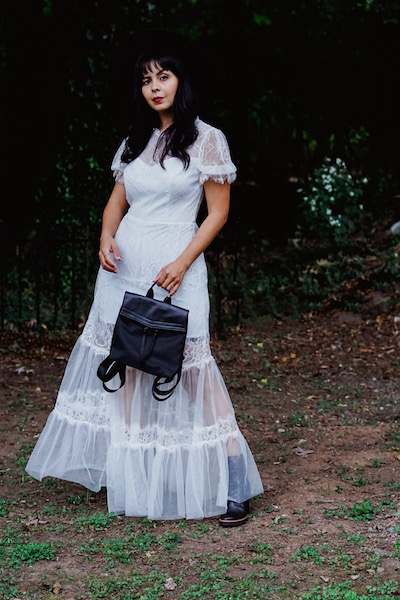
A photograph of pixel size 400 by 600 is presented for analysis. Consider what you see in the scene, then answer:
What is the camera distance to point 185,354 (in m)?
3.51

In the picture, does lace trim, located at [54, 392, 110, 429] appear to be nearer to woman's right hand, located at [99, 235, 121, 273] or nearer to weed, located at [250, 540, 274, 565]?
woman's right hand, located at [99, 235, 121, 273]

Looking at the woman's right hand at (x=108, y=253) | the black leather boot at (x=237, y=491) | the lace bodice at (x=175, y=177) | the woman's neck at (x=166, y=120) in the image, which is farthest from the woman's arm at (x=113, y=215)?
the black leather boot at (x=237, y=491)

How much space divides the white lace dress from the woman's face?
161 mm

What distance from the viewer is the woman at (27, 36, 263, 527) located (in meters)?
3.41

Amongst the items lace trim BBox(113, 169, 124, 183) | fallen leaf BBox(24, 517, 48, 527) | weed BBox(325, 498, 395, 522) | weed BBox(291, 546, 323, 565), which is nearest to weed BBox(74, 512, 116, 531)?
fallen leaf BBox(24, 517, 48, 527)

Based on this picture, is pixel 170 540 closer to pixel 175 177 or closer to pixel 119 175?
pixel 175 177

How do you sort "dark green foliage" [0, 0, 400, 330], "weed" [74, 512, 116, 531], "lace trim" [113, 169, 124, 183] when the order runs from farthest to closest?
"dark green foliage" [0, 0, 400, 330] < "lace trim" [113, 169, 124, 183] < "weed" [74, 512, 116, 531]

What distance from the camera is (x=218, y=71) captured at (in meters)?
10.2

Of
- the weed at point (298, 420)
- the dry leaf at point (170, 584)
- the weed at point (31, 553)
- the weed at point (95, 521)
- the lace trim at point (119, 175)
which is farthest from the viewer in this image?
the weed at point (298, 420)

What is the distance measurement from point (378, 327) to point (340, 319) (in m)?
0.49

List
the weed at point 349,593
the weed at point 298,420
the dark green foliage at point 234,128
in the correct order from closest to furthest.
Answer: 1. the weed at point 349,593
2. the weed at point 298,420
3. the dark green foliage at point 234,128

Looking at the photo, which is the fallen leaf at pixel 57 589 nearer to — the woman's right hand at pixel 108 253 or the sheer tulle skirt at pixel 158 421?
the sheer tulle skirt at pixel 158 421

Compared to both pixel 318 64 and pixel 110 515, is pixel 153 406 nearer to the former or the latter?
pixel 110 515

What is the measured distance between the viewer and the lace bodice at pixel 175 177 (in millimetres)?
3377
